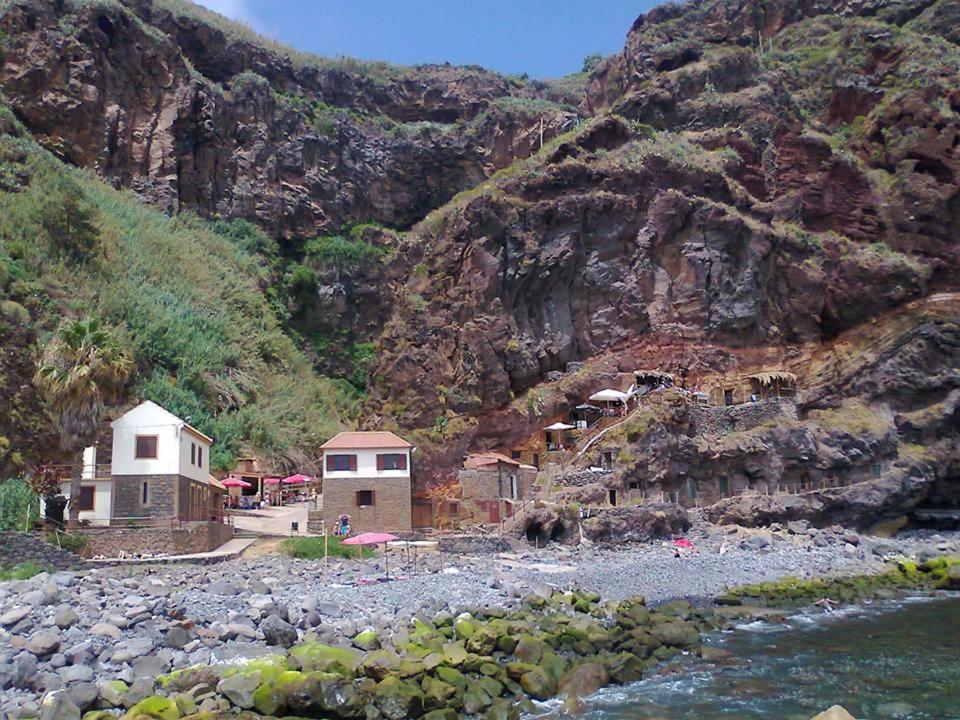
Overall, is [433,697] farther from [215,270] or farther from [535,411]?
[215,270]

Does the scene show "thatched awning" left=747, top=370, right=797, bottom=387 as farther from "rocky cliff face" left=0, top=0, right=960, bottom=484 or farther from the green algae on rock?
the green algae on rock

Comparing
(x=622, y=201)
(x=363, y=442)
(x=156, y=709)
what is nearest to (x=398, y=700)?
(x=156, y=709)

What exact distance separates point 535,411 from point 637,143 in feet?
75.4

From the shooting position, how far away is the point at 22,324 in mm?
42719

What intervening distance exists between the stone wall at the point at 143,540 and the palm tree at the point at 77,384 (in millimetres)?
1210

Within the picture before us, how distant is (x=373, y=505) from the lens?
4162cm

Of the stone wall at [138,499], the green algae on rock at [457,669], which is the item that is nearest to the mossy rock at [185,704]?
the green algae on rock at [457,669]

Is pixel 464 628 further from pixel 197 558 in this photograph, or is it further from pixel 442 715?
pixel 197 558

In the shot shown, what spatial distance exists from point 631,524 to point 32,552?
86.2ft

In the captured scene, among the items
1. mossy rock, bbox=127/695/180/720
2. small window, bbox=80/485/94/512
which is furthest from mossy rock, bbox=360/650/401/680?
small window, bbox=80/485/94/512

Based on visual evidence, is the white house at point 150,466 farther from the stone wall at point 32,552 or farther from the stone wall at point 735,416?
the stone wall at point 735,416

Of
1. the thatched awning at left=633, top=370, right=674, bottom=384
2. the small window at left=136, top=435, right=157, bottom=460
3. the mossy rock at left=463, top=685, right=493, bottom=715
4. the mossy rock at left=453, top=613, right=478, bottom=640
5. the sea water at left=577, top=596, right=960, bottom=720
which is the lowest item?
the sea water at left=577, top=596, right=960, bottom=720

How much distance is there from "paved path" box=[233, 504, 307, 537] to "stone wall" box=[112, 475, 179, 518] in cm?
672

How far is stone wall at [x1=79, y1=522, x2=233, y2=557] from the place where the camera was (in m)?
31.2
